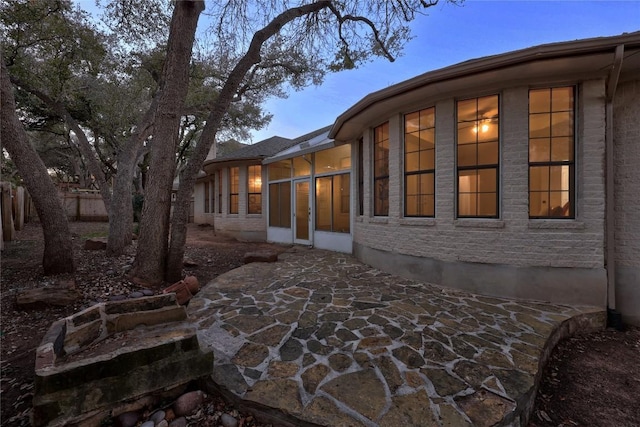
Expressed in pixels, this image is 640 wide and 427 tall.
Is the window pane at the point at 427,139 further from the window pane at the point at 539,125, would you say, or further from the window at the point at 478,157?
the window pane at the point at 539,125

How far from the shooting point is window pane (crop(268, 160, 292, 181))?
8984mm

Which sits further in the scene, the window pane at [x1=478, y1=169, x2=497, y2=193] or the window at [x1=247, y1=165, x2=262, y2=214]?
the window at [x1=247, y1=165, x2=262, y2=214]

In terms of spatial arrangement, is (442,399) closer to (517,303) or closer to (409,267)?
(517,303)

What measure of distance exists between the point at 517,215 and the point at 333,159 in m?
4.69

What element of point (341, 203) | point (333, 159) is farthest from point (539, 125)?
point (333, 159)

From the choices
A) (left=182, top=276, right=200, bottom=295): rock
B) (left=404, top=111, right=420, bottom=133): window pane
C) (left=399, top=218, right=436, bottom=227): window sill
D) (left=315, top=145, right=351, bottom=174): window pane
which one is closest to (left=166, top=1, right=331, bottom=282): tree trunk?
(left=182, top=276, right=200, bottom=295): rock

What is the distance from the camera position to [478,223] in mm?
4254

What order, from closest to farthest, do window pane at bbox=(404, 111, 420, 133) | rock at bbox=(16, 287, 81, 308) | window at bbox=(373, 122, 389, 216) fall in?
1. rock at bbox=(16, 287, 81, 308)
2. window pane at bbox=(404, 111, 420, 133)
3. window at bbox=(373, 122, 389, 216)

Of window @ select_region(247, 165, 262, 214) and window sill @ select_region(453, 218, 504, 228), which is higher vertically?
window @ select_region(247, 165, 262, 214)

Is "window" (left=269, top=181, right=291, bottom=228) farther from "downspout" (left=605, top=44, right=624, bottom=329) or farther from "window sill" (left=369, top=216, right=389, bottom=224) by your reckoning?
"downspout" (left=605, top=44, right=624, bottom=329)

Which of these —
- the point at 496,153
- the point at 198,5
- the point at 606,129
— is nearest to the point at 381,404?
the point at 496,153

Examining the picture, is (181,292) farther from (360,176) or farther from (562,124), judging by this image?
(562,124)

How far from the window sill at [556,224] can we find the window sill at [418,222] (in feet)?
4.44

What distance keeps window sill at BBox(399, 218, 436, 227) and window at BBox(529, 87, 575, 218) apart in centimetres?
138
